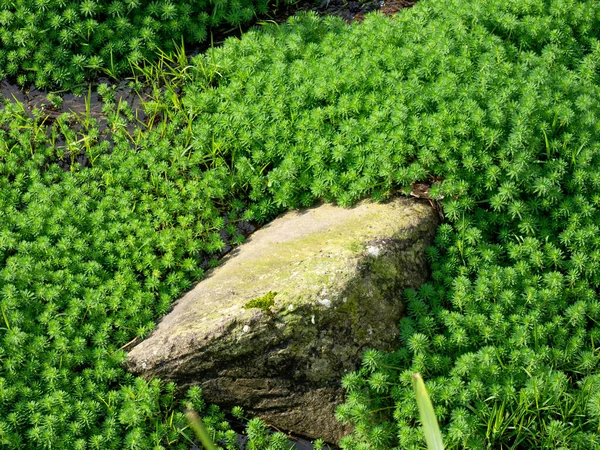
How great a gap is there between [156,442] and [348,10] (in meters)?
4.98

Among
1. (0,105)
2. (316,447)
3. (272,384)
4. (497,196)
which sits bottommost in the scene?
(316,447)

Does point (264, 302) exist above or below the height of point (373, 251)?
below

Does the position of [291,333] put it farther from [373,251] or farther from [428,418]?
[428,418]

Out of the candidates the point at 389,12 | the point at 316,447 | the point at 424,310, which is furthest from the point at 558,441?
the point at 389,12

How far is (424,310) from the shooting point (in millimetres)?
5336

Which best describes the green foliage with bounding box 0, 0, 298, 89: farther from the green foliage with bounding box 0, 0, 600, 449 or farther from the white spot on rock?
the white spot on rock

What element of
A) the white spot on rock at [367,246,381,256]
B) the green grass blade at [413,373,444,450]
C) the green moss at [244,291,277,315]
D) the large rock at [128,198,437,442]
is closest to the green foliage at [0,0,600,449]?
the large rock at [128,198,437,442]

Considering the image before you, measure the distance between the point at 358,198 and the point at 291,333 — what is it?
140cm

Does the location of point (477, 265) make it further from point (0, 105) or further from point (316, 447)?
point (0, 105)

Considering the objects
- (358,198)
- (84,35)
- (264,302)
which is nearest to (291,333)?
(264,302)

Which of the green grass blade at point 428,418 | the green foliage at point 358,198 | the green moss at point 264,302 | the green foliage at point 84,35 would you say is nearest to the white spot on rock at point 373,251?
the green foliage at point 358,198

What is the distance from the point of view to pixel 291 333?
5.11m

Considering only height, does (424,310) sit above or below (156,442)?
above

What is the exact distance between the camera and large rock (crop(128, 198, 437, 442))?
5.11m
